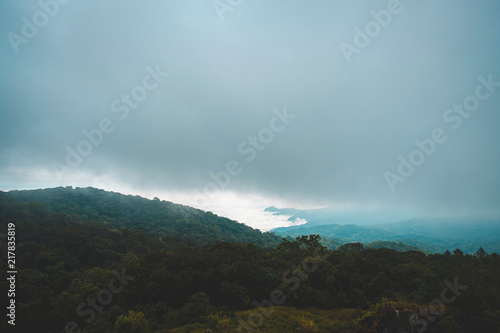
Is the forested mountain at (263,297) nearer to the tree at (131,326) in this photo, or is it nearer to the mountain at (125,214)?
the tree at (131,326)

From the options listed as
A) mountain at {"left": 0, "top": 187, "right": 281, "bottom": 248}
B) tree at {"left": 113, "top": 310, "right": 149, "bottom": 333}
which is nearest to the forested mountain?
tree at {"left": 113, "top": 310, "right": 149, "bottom": 333}

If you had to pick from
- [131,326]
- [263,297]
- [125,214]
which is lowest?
[263,297]

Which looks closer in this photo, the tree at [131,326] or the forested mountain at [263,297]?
the forested mountain at [263,297]

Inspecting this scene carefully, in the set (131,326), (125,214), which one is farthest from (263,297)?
(125,214)

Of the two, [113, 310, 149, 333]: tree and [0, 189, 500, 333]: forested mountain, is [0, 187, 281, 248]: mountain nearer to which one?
[0, 189, 500, 333]: forested mountain

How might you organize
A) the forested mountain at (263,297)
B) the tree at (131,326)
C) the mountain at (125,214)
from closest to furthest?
the forested mountain at (263,297), the tree at (131,326), the mountain at (125,214)

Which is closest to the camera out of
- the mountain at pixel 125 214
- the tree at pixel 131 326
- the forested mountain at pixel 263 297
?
the forested mountain at pixel 263 297

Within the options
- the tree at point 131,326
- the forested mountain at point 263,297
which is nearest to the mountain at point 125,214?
the forested mountain at point 263,297

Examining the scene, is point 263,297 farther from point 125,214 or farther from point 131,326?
point 125,214

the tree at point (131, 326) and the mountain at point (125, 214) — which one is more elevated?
the mountain at point (125, 214)

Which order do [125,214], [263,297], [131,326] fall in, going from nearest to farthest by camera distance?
[131,326]
[263,297]
[125,214]

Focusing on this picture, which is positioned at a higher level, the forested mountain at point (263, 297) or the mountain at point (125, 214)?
the mountain at point (125, 214)

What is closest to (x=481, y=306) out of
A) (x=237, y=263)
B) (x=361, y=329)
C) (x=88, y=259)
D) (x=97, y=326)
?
(x=361, y=329)

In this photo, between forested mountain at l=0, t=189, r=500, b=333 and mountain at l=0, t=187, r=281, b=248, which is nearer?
forested mountain at l=0, t=189, r=500, b=333
